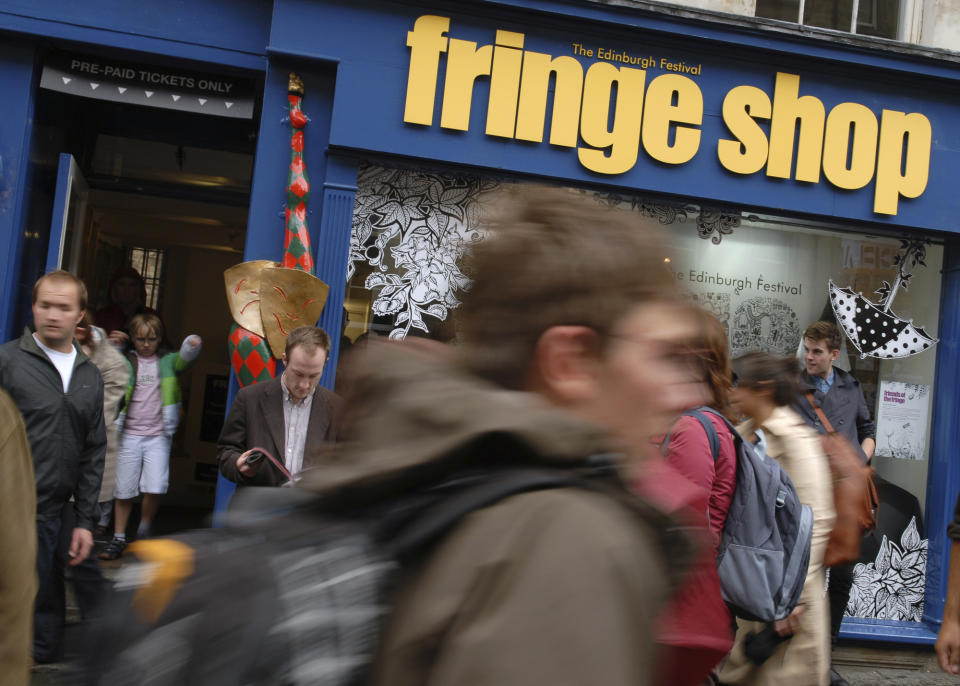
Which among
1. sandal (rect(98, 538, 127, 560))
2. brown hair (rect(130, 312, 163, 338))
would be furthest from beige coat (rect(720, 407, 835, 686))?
brown hair (rect(130, 312, 163, 338))

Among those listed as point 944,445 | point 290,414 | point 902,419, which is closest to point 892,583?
point 944,445

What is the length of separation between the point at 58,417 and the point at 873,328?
19.1 feet

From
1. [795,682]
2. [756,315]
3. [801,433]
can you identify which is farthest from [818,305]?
[795,682]

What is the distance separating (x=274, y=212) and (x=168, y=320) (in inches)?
181

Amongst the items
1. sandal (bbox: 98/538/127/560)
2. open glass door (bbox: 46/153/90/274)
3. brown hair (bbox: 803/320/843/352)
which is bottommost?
sandal (bbox: 98/538/127/560)

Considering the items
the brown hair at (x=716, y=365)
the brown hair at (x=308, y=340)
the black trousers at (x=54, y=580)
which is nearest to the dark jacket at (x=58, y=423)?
the black trousers at (x=54, y=580)

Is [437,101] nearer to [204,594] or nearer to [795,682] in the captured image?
[795,682]

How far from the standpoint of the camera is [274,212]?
6156 millimetres

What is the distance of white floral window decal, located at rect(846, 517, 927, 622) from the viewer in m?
6.67

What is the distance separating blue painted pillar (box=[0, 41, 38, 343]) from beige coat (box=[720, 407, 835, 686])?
515cm

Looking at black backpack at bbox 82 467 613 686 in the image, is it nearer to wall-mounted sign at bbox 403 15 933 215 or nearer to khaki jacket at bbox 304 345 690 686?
khaki jacket at bbox 304 345 690 686

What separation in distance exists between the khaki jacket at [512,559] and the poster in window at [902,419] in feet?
21.6

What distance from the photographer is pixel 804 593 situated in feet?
12.3

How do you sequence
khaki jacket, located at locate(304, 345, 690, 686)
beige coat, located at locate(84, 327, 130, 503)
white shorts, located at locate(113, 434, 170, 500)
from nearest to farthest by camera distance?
khaki jacket, located at locate(304, 345, 690, 686) → beige coat, located at locate(84, 327, 130, 503) → white shorts, located at locate(113, 434, 170, 500)
